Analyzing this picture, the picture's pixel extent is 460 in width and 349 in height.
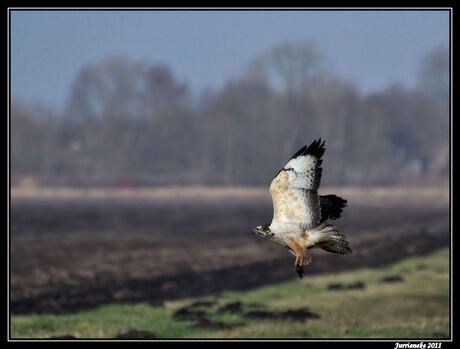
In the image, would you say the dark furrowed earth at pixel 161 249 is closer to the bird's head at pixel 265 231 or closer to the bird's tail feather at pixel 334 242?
the bird's head at pixel 265 231

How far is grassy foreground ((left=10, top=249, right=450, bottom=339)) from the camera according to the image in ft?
79.6

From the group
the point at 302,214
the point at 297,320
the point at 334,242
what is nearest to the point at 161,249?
the point at 297,320

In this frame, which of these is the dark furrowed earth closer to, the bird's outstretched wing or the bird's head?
the bird's head

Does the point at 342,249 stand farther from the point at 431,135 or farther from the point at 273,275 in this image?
the point at 431,135

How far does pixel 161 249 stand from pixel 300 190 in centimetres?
4342

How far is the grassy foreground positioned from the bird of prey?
46.8ft

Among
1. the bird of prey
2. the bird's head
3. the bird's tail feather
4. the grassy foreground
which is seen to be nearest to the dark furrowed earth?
the grassy foreground

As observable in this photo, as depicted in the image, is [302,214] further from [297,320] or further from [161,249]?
[161,249]

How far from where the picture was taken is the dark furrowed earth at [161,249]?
3619 cm

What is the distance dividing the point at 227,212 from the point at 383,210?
19.8 meters

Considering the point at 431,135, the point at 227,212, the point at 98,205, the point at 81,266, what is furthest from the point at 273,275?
the point at 431,135

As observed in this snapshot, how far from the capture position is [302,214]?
31.6 feet

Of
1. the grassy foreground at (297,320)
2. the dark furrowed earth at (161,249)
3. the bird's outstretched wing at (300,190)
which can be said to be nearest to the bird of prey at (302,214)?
the bird's outstretched wing at (300,190)

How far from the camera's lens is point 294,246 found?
9.52 metres
